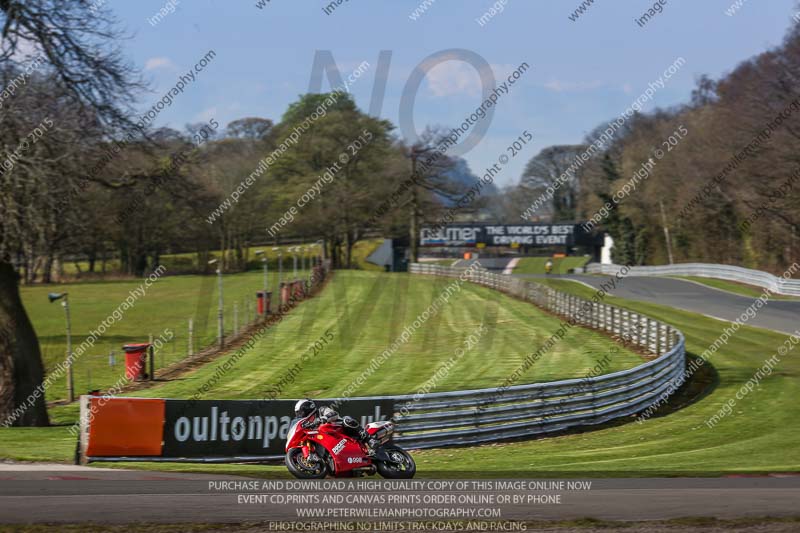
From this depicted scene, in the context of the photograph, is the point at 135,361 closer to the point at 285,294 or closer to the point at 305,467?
the point at 305,467

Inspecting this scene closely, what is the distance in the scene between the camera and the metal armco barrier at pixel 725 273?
46.3 meters

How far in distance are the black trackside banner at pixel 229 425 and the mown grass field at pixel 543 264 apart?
67.5 meters

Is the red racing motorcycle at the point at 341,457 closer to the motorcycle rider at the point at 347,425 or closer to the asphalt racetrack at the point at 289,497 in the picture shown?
the motorcycle rider at the point at 347,425

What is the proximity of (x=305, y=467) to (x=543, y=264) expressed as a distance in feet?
250

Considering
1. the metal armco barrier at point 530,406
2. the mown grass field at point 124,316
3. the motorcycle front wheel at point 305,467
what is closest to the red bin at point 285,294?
the mown grass field at point 124,316

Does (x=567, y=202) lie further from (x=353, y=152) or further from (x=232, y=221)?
(x=232, y=221)

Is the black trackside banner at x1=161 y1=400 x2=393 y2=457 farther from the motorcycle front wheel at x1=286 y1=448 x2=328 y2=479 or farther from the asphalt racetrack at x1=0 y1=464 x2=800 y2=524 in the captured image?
the motorcycle front wheel at x1=286 y1=448 x2=328 y2=479

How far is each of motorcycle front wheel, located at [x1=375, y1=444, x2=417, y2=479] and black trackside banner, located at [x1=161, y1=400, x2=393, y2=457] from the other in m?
2.26

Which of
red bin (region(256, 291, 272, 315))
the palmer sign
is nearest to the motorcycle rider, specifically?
red bin (region(256, 291, 272, 315))

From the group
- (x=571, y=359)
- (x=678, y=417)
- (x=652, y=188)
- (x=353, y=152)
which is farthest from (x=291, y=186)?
(x=678, y=417)

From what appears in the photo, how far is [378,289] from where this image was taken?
176ft

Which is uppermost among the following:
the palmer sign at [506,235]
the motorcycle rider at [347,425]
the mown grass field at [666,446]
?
the palmer sign at [506,235]

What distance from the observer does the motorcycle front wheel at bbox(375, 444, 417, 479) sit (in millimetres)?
11906

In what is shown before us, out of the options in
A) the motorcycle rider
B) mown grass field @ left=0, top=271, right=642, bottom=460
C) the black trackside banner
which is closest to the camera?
the motorcycle rider
